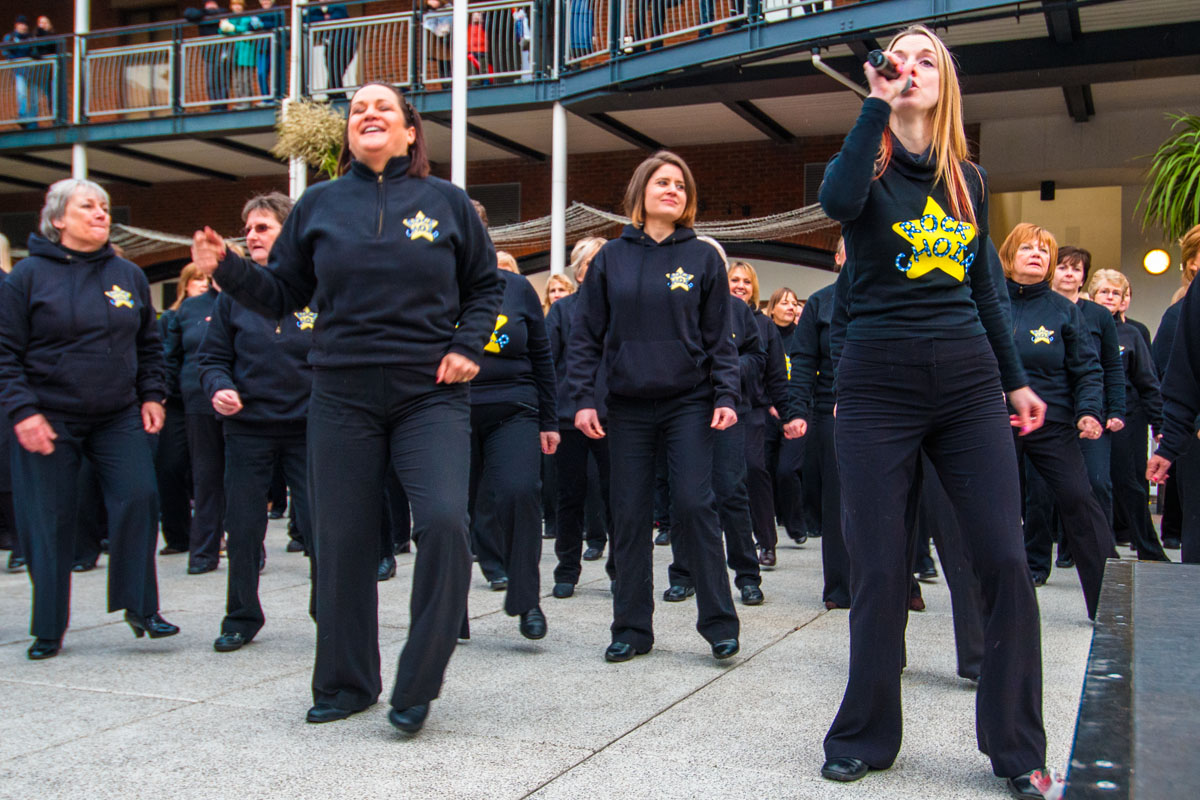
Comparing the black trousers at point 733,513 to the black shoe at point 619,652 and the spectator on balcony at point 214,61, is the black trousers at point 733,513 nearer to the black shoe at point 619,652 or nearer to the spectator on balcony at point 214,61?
the black shoe at point 619,652

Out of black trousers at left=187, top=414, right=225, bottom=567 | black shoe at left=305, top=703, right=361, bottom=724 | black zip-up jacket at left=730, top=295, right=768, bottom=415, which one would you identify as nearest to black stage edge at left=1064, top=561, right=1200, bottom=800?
black shoe at left=305, top=703, right=361, bottom=724

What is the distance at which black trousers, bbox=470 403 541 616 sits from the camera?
504 centimetres

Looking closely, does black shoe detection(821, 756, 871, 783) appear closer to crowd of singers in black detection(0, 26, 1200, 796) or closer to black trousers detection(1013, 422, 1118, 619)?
crowd of singers in black detection(0, 26, 1200, 796)

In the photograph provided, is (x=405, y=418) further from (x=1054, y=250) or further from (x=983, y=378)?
(x=1054, y=250)

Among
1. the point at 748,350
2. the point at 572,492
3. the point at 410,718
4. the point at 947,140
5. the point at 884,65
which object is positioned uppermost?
the point at 884,65

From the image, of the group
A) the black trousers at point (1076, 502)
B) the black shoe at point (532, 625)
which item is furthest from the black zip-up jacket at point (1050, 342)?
the black shoe at point (532, 625)

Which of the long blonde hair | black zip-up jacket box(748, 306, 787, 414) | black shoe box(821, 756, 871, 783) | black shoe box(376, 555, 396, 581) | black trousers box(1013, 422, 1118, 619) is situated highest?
the long blonde hair

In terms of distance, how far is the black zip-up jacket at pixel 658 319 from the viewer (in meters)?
4.63

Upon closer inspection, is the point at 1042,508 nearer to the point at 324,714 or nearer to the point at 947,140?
the point at 947,140

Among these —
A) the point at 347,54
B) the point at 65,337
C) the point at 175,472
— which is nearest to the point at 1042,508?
the point at 65,337

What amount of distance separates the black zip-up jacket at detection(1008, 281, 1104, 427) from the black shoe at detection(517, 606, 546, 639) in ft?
8.93

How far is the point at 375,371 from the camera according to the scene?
361 centimetres

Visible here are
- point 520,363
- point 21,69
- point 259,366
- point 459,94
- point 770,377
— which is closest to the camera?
point 259,366

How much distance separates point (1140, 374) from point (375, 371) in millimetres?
6255
